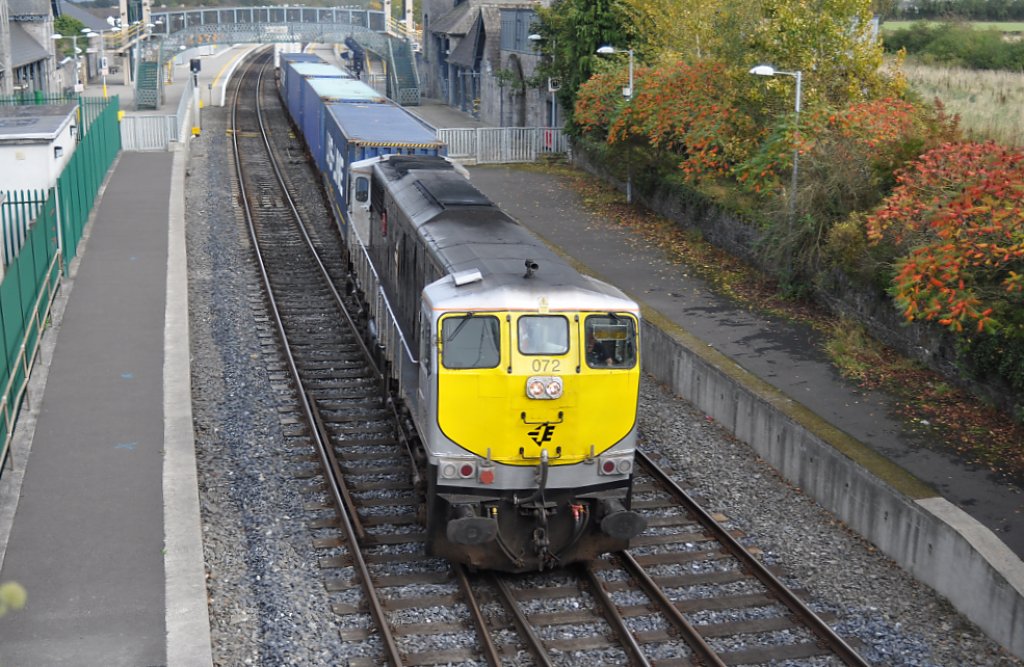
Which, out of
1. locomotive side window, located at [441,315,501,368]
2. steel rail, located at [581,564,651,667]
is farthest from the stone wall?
locomotive side window, located at [441,315,501,368]

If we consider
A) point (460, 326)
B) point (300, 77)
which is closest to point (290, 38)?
point (300, 77)

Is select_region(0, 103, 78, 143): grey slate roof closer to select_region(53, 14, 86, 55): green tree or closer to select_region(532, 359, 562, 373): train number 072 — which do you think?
select_region(532, 359, 562, 373): train number 072

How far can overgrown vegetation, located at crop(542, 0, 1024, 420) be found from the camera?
12.8 m

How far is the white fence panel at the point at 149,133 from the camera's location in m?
37.4

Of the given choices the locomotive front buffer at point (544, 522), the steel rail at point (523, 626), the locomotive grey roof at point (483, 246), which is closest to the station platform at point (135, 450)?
the locomotive front buffer at point (544, 522)

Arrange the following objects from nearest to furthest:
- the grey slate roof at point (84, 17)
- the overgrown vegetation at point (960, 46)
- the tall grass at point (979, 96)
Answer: the tall grass at point (979, 96) < the overgrown vegetation at point (960, 46) < the grey slate roof at point (84, 17)

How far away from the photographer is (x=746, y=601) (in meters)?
10.9

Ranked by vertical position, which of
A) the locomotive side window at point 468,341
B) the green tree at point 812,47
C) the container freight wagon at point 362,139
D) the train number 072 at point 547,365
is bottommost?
the train number 072 at point 547,365

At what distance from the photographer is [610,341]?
10.5m

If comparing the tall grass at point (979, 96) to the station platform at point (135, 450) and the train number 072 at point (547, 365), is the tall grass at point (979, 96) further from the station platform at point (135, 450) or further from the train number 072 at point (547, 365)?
the train number 072 at point (547, 365)

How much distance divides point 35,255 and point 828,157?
13.4 m

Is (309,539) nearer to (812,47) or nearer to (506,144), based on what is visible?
(812,47)

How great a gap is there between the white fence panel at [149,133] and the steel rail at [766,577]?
28.2 meters

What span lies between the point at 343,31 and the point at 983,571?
64.7m
